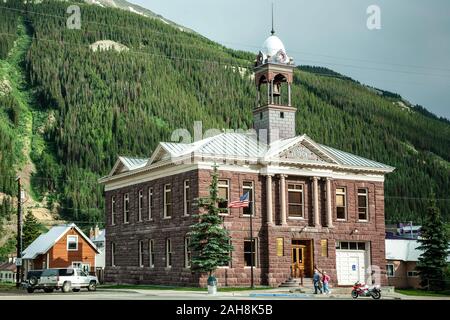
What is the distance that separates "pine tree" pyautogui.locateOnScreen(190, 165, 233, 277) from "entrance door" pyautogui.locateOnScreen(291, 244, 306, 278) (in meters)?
7.40

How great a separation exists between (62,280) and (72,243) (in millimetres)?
38233

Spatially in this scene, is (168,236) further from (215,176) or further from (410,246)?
(410,246)

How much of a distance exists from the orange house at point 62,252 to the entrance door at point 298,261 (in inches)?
1432

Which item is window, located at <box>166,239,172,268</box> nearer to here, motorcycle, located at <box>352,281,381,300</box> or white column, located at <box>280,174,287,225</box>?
white column, located at <box>280,174,287,225</box>

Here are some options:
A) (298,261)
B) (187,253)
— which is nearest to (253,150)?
(298,261)

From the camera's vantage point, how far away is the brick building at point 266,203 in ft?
155

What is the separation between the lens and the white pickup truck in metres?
44.7

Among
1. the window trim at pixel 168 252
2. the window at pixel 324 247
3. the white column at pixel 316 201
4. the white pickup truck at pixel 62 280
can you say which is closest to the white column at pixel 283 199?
the white column at pixel 316 201

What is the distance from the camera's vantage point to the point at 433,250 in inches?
2579

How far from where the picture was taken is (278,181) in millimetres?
48375

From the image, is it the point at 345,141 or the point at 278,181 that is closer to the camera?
the point at 278,181
